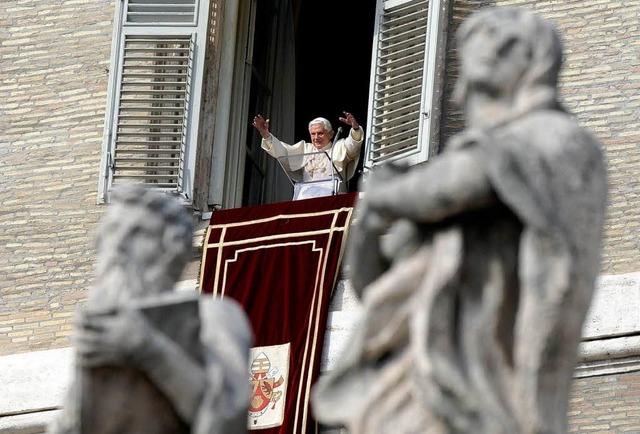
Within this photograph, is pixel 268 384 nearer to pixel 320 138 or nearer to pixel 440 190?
pixel 320 138

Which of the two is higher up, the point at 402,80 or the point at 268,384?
the point at 402,80

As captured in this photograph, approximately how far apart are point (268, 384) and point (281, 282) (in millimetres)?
734

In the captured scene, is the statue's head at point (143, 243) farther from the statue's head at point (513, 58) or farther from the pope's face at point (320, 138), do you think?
the pope's face at point (320, 138)

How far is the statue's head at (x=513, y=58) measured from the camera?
8.21m

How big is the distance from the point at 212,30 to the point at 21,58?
142 centimetres

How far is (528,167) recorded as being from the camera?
7.94 metres

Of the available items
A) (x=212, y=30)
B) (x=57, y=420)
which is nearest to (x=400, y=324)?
(x=57, y=420)

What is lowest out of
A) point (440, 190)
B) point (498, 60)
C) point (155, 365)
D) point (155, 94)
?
point (155, 365)

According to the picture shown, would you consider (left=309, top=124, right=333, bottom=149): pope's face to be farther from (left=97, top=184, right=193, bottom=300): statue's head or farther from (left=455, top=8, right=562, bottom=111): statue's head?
(left=455, top=8, right=562, bottom=111): statue's head

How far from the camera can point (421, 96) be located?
61.9 ft

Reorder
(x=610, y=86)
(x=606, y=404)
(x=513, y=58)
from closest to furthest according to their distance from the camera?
(x=513, y=58)
(x=606, y=404)
(x=610, y=86)

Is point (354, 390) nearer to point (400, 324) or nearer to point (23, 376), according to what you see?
point (400, 324)

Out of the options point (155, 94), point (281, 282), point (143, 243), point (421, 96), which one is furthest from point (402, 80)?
point (143, 243)

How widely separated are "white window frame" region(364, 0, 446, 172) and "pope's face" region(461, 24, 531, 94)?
33.3ft
